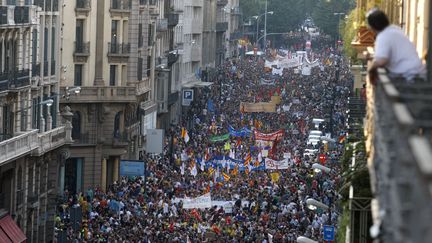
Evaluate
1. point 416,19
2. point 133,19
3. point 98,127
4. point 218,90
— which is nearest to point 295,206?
point 98,127

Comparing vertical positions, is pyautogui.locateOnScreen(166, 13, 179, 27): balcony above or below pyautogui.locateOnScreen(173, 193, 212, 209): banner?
above

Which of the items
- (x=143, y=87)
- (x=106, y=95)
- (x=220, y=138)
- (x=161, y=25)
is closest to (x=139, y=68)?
(x=143, y=87)

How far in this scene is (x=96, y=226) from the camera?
50469 mm

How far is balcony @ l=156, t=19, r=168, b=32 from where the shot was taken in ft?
301

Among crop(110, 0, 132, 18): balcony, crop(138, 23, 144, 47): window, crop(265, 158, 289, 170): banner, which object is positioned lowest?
crop(265, 158, 289, 170): banner

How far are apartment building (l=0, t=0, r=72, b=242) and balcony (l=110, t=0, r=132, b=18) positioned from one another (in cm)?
1110

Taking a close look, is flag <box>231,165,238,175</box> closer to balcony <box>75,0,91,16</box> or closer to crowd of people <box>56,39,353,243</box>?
crowd of people <box>56,39,353,243</box>

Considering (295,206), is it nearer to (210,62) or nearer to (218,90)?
(218,90)

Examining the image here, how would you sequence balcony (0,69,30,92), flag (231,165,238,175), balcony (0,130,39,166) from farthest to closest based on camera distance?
flag (231,165,238,175), balcony (0,69,30,92), balcony (0,130,39,166)

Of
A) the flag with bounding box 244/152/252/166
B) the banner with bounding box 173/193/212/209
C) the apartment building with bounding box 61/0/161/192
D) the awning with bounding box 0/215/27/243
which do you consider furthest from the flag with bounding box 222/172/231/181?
the awning with bounding box 0/215/27/243

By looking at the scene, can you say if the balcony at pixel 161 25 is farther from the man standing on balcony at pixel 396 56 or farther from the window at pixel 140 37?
the man standing on balcony at pixel 396 56

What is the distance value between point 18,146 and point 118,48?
23.3 m

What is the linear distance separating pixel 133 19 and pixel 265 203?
77.0 ft

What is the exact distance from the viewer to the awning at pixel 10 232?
48.2 m
